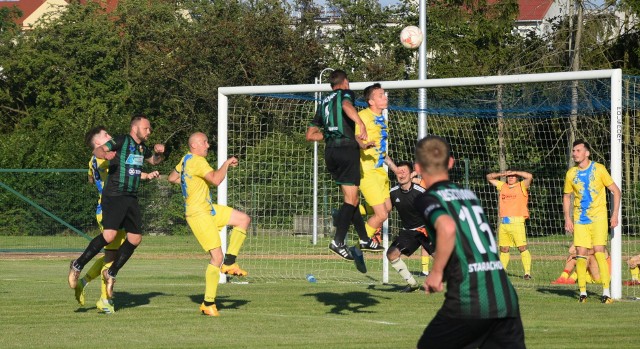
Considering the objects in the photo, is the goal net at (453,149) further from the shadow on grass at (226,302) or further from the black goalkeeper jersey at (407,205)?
the shadow on grass at (226,302)

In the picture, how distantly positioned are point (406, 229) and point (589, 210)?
9.02ft

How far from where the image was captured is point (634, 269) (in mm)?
17391

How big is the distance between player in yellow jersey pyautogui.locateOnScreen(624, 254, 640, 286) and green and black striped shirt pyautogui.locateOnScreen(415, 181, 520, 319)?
11.3 meters

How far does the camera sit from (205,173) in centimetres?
1284

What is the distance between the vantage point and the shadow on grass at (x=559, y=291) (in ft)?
52.6

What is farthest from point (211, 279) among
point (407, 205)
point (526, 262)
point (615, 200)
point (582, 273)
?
point (526, 262)

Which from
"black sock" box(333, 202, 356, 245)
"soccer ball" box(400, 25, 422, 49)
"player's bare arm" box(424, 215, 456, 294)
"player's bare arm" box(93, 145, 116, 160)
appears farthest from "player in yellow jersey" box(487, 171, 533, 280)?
"player's bare arm" box(424, 215, 456, 294)

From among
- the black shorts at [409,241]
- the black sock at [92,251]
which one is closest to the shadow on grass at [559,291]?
the black shorts at [409,241]

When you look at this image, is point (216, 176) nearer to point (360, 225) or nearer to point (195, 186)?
point (195, 186)

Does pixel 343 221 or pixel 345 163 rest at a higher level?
pixel 345 163

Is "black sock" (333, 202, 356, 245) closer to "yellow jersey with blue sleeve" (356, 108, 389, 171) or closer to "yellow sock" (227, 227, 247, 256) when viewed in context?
"yellow jersey with blue sleeve" (356, 108, 389, 171)

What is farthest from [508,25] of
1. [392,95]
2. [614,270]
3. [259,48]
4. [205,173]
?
[205,173]

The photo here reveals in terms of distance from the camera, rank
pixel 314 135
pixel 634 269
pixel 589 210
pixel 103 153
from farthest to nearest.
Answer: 1. pixel 634 269
2. pixel 589 210
3. pixel 103 153
4. pixel 314 135

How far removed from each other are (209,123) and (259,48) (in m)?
4.56
